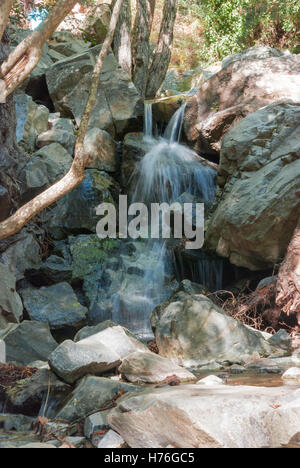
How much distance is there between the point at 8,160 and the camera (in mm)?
6246

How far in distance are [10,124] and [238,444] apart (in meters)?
5.37

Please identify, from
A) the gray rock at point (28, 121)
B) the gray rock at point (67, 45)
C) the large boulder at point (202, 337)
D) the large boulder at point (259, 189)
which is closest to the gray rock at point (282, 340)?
the large boulder at point (202, 337)

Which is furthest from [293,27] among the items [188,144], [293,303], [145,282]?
[293,303]

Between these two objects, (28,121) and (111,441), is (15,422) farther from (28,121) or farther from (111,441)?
(28,121)

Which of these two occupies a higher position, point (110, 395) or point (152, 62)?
point (152, 62)

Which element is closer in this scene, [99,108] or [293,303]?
[293,303]

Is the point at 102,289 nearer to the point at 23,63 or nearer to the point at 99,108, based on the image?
the point at 23,63

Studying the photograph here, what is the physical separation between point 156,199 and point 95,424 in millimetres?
6231

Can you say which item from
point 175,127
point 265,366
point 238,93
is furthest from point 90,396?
point 175,127

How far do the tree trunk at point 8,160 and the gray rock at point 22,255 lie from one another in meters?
0.60

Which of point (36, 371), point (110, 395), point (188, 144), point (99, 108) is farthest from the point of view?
point (99, 108)

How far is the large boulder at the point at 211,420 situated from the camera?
6.86ft

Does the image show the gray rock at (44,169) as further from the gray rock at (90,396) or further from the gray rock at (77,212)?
the gray rock at (90,396)

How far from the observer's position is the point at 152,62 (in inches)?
481
